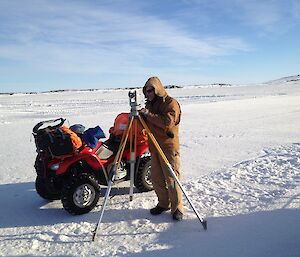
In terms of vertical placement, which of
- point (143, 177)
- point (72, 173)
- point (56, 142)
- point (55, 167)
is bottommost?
point (143, 177)

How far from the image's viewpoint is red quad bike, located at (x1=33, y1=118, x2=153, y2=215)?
4625 millimetres

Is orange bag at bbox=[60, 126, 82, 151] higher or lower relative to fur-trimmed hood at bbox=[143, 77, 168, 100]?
lower

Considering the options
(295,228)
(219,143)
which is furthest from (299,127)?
(295,228)

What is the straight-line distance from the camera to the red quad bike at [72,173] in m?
4.62

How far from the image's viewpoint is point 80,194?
468 cm

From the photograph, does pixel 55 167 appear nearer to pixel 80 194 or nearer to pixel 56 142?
pixel 56 142

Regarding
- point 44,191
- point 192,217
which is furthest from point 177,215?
point 44,191

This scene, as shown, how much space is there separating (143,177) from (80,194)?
117 centimetres

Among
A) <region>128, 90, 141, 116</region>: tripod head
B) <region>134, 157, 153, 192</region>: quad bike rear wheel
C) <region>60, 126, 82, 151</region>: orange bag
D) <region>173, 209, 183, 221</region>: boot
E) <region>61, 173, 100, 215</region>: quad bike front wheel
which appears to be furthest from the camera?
<region>134, 157, 153, 192</region>: quad bike rear wheel

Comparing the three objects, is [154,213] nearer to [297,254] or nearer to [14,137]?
[297,254]

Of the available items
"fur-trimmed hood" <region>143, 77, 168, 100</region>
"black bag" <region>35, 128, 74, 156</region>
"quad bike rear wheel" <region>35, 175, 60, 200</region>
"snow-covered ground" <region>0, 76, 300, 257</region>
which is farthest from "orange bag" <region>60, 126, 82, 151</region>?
"fur-trimmed hood" <region>143, 77, 168, 100</region>

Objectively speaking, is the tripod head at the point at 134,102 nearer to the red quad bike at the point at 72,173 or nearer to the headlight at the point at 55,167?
the red quad bike at the point at 72,173

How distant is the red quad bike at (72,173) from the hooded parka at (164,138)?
0.90 meters

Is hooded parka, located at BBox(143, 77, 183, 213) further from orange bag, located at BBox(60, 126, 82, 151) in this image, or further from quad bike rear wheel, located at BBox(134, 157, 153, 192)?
orange bag, located at BBox(60, 126, 82, 151)
